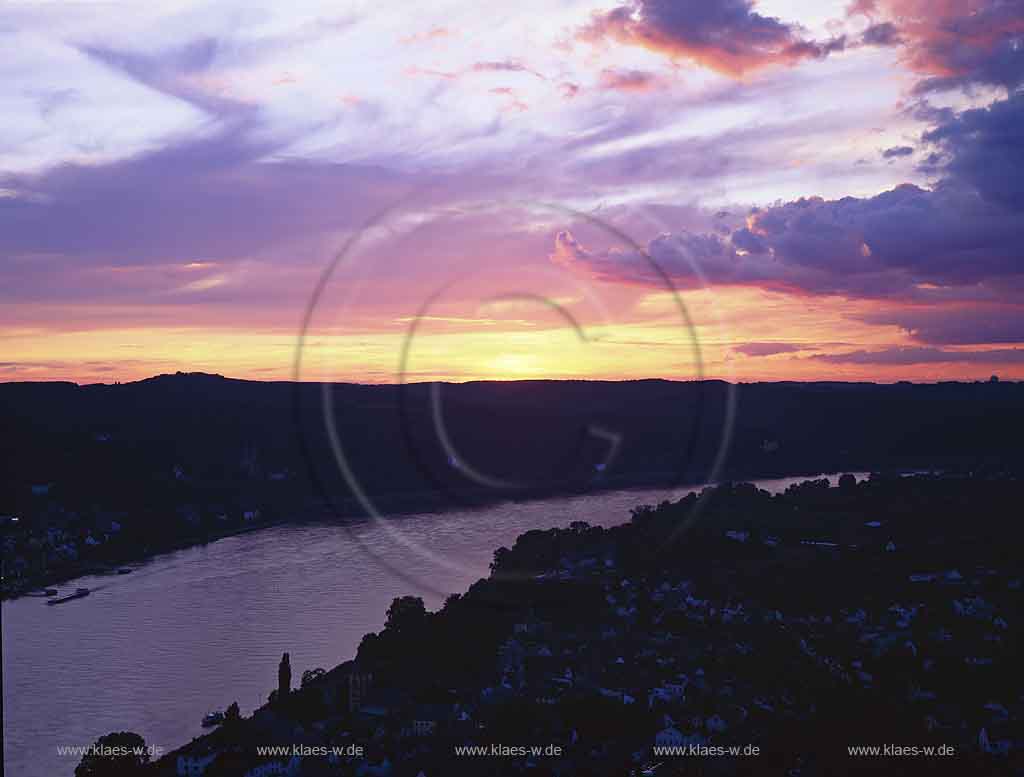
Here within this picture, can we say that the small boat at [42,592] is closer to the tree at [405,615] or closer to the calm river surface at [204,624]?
the calm river surface at [204,624]

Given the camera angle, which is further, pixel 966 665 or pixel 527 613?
pixel 527 613

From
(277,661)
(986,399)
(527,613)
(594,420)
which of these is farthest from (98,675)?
(986,399)

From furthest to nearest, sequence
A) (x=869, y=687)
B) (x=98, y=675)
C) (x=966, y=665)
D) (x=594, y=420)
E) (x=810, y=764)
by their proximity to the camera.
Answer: (x=594, y=420), (x=98, y=675), (x=966, y=665), (x=869, y=687), (x=810, y=764)

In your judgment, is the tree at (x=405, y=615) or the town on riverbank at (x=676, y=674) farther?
the tree at (x=405, y=615)

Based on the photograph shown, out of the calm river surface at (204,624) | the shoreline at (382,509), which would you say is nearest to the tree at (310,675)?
the calm river surface at (204,624)

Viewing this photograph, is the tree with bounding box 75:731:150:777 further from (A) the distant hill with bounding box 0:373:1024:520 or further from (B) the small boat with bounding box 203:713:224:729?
(A) the distant hill with bounding box 0:373:1024:520

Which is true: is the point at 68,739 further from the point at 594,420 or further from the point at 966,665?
the point at 594,420

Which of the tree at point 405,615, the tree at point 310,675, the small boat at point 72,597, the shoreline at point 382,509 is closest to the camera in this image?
the tree at point 310,675

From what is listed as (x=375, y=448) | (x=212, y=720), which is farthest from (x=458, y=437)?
(x=212, y=720)

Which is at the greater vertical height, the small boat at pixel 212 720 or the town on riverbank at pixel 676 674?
the town on riverbank at pixel 676 674
